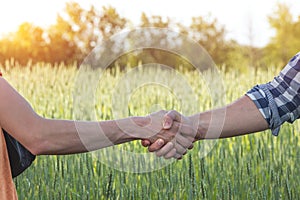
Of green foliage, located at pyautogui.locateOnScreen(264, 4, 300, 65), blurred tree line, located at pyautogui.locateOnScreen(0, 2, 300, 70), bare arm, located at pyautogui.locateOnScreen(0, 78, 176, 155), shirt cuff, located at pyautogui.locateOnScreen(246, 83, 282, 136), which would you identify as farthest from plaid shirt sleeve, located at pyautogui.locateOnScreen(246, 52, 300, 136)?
green foliage, located at pyautogui.locateOnScreen(264, 4, 300, 65)

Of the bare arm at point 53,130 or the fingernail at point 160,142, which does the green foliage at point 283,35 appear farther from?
the bare arm at point 53,130

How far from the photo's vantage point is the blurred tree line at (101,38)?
1395cm

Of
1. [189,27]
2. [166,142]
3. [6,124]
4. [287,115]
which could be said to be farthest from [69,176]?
[189,27]

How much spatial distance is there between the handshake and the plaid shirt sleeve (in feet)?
0.86

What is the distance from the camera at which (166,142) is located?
2.42 metres

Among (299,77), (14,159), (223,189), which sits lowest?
(223,189)

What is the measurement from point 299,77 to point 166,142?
0.55m

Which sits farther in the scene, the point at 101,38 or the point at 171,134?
the point at 101,38

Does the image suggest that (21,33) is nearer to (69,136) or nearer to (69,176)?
(69,176)

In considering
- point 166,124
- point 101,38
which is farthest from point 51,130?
point 101,38

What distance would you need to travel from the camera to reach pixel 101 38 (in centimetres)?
1370

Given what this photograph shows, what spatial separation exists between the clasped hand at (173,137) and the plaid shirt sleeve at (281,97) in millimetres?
271

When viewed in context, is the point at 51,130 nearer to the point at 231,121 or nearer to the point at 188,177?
the point at 231,121

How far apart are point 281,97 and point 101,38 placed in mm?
11535
